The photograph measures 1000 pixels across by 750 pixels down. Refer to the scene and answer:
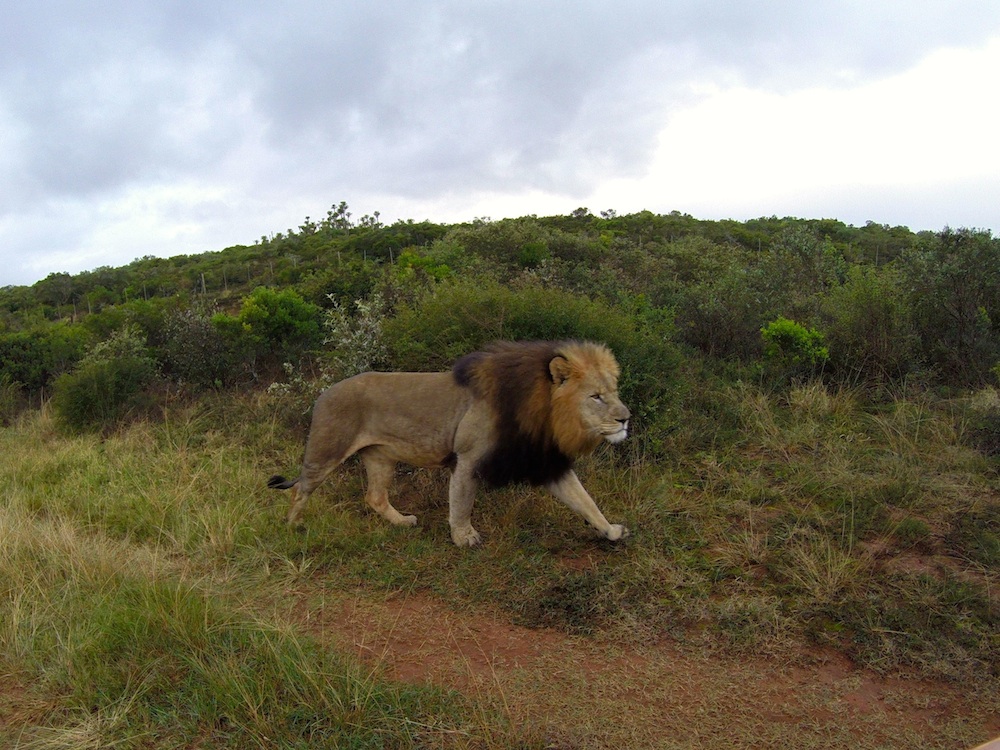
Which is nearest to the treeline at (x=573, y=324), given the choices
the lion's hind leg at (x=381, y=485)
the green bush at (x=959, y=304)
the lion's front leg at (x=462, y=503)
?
the green bush at (x=959, y=304)

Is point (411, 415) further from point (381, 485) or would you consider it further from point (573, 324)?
point (573, 324)

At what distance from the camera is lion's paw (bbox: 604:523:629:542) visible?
5.43 metres

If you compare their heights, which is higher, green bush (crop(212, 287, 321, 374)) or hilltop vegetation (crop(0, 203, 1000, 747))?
green bush (crop(212, 287, 321, 374))

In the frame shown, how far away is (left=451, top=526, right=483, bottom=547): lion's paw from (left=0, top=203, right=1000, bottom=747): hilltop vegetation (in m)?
0.15

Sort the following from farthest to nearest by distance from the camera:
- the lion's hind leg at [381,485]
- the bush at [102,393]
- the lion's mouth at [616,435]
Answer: the bush at [102,393], the lion's hind leg at [381,485], the lion's mouth at [616,435]

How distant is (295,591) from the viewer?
5102mm

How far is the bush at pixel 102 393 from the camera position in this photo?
395 inches

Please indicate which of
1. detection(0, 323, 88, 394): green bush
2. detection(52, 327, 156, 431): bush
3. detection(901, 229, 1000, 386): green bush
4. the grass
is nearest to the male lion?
the grass

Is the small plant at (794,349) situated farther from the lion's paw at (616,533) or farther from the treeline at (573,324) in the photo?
the lion's paw at (616,533)

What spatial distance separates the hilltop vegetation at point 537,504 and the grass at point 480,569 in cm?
2

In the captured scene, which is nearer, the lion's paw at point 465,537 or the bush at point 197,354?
the lion's paw at point 465,537

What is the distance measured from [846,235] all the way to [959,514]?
23.6 metres

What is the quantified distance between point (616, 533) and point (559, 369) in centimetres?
134

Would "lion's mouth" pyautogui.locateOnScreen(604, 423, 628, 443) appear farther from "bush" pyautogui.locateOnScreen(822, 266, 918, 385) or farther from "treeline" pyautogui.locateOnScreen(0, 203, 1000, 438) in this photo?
"bush" pyautogui.locateOnScreen(822, 266, 918, 385)
